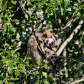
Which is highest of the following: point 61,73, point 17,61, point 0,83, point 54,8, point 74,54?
point 54,8

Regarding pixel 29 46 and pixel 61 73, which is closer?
pixel 29 46

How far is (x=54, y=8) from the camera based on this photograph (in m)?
2.76

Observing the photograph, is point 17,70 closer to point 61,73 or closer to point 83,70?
point 83,70

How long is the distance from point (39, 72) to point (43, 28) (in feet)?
6.70

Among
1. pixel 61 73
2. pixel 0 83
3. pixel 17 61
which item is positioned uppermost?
pixel 17 61

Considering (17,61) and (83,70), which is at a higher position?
(17,61)

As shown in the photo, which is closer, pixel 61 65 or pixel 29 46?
pixel 29 46

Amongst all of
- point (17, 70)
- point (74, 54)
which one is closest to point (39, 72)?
point (17, 70)

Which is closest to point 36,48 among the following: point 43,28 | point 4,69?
point 43,28

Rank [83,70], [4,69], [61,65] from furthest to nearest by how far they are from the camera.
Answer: [61,65]
[83,70]
[4,69]

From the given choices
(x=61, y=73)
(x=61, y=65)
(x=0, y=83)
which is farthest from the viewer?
(x=61, y=73)

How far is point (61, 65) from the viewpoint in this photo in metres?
4.97

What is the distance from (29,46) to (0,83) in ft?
5.78

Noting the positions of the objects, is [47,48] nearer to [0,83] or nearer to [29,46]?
[29,46]
